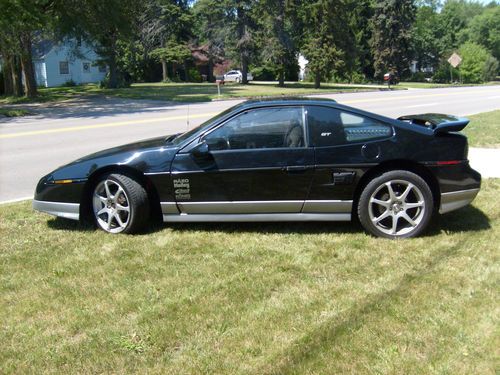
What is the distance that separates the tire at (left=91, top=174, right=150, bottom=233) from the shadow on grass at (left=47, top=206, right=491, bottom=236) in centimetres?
19

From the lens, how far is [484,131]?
12.3m

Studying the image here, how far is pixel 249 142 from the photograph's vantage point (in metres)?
5.08

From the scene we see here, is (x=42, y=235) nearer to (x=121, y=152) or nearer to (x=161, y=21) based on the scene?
(x=121, y=152)

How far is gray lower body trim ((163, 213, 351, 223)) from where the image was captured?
5.06 meters

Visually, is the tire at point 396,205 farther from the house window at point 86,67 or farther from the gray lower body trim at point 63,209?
the house window at point 86,67

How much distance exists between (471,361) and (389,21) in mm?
61685

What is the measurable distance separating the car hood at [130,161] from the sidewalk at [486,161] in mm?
4977

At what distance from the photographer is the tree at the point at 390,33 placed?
2349 inches

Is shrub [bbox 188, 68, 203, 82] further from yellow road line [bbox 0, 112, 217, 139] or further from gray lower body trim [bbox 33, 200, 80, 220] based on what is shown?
gray lower body trim [bbox 33, 200, 80, 220]

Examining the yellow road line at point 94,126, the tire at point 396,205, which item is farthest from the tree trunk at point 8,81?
the tire at point 396,205

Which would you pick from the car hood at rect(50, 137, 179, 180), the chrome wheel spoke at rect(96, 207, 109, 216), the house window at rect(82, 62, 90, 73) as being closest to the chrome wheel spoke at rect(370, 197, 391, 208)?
the car hood at rect(50, 137, 179, 180)

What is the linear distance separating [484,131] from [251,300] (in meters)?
10.5

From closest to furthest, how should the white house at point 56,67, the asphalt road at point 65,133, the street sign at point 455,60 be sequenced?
the asphalt road at point 65,133
the street sign at point 455,60
the white house at point 56,67

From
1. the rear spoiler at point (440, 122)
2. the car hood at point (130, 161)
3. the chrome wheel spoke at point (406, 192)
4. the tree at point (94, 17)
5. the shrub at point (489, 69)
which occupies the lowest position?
the chrome wheel spoke at point (406, 192)
